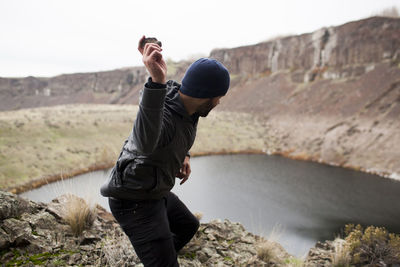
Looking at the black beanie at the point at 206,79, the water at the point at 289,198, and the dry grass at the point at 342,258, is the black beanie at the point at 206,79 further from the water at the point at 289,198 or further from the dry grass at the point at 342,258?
the water at the point at 289,198

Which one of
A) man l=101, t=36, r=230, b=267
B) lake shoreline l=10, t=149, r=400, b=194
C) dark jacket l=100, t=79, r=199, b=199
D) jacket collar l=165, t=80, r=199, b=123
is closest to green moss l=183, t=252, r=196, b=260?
man l=101, t=36, r=230, b=267

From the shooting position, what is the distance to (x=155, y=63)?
137cm

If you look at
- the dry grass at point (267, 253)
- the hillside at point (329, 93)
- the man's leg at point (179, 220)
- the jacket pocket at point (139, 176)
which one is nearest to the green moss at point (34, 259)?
the man's leg at point (179, 220)

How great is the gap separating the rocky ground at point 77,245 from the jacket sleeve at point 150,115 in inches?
68.6

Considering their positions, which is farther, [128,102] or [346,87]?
[128,102]

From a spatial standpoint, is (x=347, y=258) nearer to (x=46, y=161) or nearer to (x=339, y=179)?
(x=339, y=179)

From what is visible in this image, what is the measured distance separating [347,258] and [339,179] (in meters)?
12.0

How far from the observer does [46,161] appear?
13617mm

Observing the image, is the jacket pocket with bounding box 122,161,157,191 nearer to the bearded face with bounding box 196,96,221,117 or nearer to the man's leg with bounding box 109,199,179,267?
the man's leg with bounding box 109,199,179,267

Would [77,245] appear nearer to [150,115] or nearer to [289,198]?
[150,115]

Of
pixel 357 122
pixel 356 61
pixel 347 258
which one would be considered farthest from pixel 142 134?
pixel 356 61

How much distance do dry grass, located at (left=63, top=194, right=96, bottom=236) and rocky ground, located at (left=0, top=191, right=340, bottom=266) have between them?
0.03 metres

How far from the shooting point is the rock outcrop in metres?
2.50

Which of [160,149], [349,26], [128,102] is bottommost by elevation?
[128,102]
